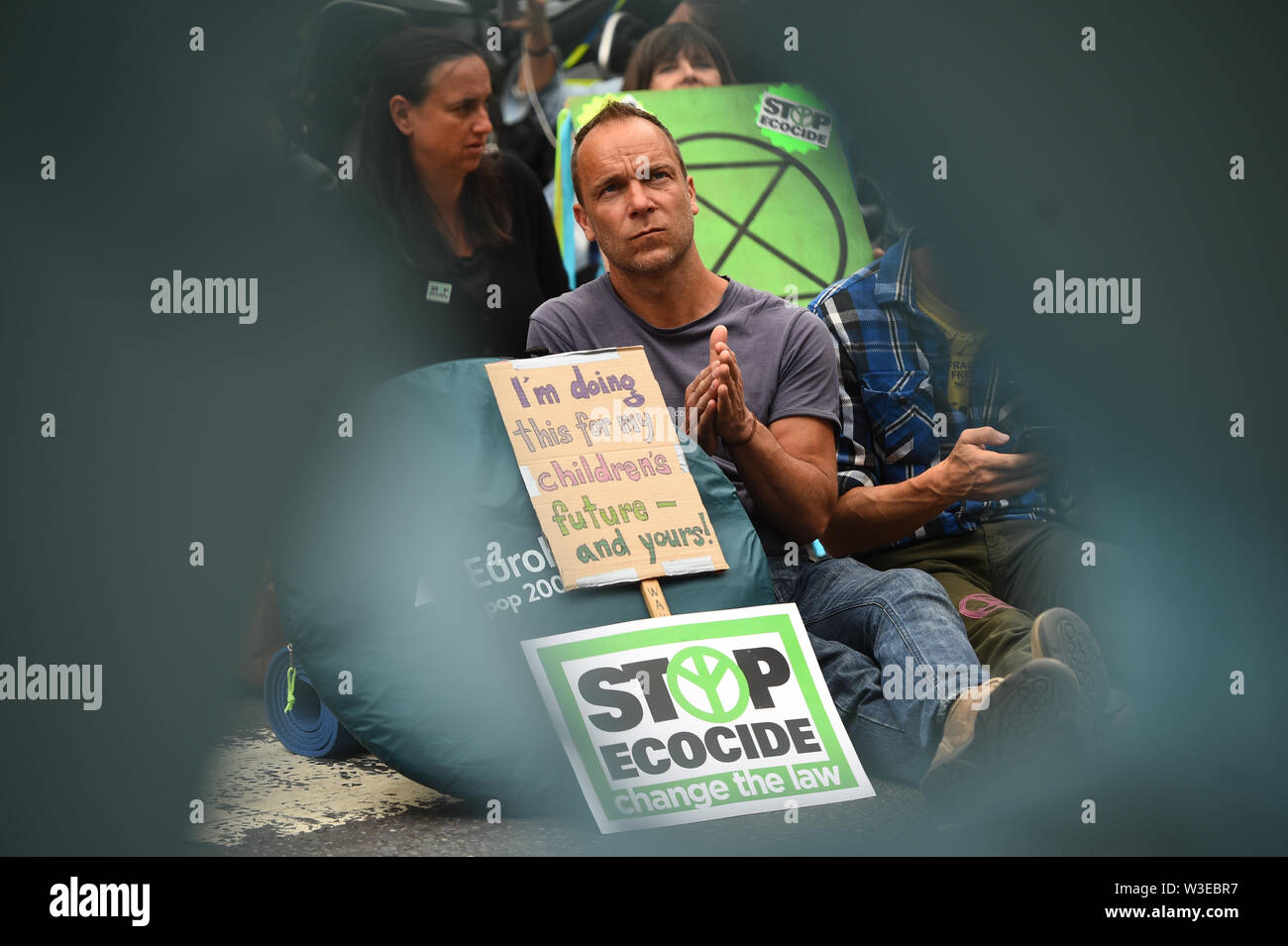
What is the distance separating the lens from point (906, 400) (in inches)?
131

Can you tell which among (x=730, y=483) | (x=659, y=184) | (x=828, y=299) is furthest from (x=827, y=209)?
(x=730, y=483)

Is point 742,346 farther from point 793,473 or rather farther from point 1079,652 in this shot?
point 1079,652

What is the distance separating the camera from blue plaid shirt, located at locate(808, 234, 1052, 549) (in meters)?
3.29

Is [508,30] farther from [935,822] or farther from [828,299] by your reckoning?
[935,822]

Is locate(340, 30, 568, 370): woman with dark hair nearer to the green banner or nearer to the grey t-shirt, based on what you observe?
the green banner

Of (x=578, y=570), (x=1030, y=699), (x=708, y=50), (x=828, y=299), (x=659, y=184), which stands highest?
(x=708, y=50)

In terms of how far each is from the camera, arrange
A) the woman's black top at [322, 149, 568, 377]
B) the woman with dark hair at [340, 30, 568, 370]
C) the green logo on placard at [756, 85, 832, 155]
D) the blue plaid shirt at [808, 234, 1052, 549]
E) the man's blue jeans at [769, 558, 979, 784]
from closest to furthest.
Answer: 1. the man's blue jeans at [769, 558, 979, 784]
2. the blue plaid shirt at [808, 234, 1052, 549]
3. the woman's black top at [322, 149, 568, 377]
4. the woman with dark hair at [340, 30, 568, 370]
5. the green logo on placard at [756, 85, 832, 155]

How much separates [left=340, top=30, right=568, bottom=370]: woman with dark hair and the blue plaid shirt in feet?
3.45

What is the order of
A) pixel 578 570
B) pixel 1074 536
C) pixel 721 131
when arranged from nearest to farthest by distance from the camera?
pixel 578 570 < pixel 1074 536 < pixel 721 131

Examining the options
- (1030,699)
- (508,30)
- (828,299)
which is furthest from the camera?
(508,30)

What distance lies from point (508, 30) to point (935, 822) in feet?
13.7

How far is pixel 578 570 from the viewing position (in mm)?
2760

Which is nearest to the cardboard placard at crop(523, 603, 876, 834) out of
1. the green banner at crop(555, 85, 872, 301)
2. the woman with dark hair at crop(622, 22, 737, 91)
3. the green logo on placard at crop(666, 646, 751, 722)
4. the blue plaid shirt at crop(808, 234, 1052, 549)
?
the green logo on placard at crop(666, 646, 751, 722)

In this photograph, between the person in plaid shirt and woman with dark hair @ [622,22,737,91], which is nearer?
the person in plaid shirt
